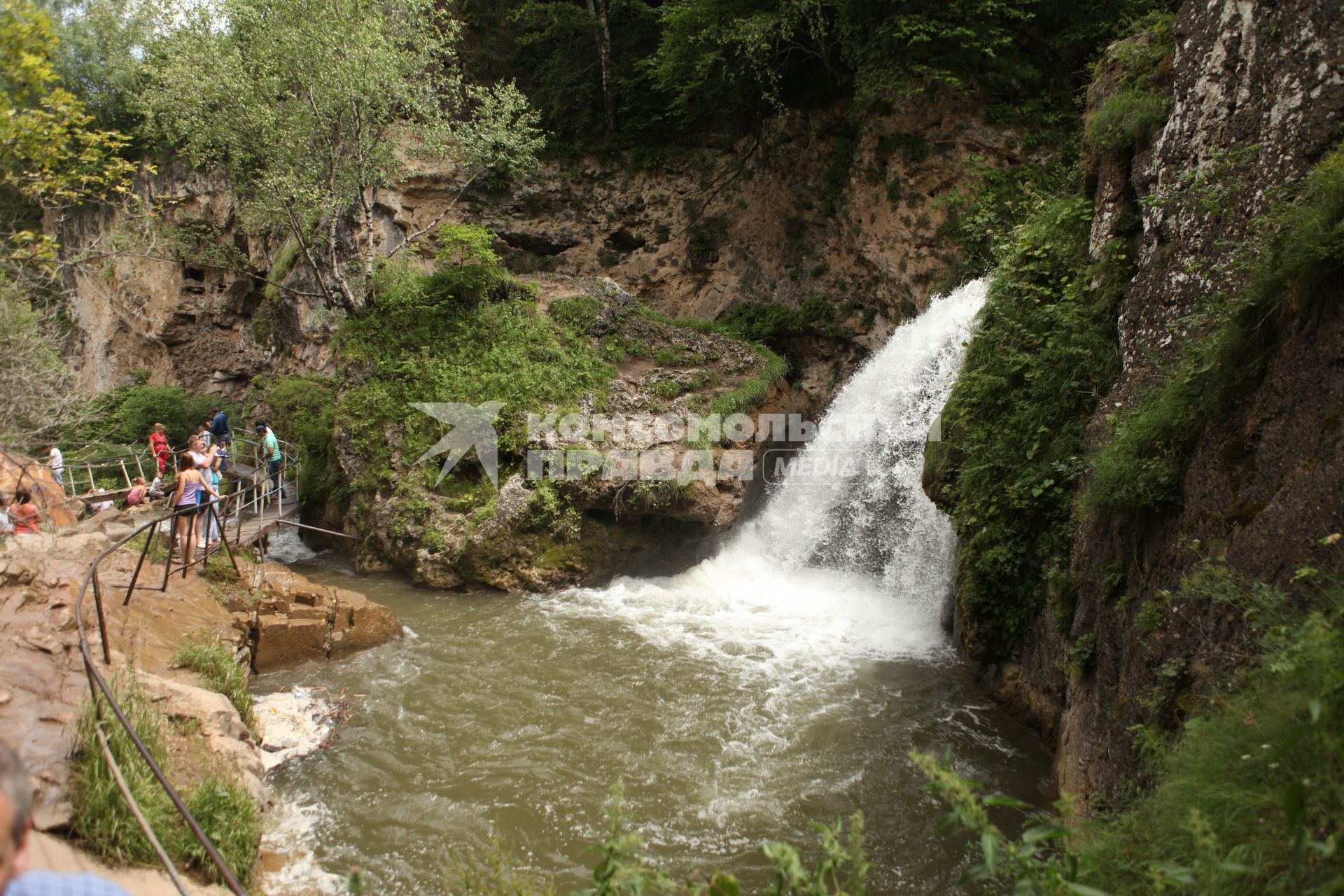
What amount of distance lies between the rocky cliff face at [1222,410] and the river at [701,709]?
1.67 meters

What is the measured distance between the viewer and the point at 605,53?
65.5 ft

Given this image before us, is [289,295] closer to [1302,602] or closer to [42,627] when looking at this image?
[42,627]

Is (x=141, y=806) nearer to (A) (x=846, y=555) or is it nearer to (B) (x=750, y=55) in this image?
(A) (x=846, y=555)

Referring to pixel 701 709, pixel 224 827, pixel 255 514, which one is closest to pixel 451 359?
pixel 255 514

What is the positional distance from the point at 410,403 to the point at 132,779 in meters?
9.41

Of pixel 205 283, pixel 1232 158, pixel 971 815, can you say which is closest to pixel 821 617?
pixel 1232 158

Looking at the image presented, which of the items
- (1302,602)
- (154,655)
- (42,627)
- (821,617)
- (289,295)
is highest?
(289,295)

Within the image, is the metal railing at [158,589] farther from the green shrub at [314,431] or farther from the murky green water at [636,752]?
the murky green water at [636,752]

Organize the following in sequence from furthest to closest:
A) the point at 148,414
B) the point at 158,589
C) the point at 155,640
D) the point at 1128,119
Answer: the point at 148,414, the point at 158,589, the point at 155,640, the point at 1128,119

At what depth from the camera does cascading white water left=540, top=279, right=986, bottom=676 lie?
33.6 ft

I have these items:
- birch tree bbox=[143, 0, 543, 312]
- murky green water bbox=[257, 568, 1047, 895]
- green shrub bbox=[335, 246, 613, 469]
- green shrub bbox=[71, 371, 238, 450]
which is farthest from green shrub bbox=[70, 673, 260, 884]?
green shrub bbox=[71, 371, 238, 450]

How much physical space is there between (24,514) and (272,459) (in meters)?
4.15

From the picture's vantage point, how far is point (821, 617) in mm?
10984

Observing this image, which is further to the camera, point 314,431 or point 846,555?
point 314,431
